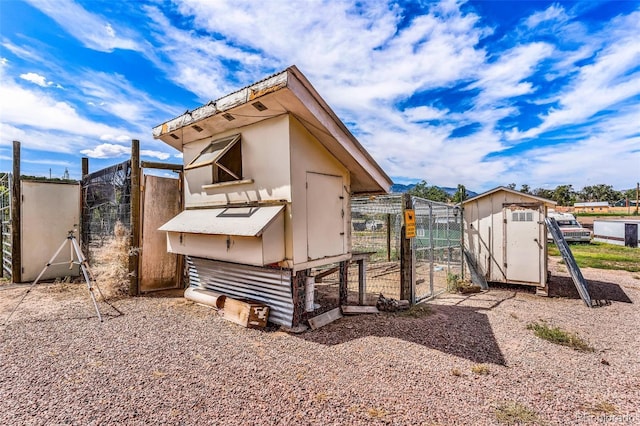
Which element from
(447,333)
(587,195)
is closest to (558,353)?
(447,333)

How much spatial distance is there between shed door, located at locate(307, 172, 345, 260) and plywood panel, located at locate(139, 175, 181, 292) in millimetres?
3998

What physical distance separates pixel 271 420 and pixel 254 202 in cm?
312

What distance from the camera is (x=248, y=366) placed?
3645 millimetres

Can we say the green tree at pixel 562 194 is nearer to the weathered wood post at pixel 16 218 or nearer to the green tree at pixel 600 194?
the green tree at pixel 600 194

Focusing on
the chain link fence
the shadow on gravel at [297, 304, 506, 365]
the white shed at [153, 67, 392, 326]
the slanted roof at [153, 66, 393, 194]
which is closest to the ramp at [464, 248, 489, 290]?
the shadow on gravel at [297, 304, 506, 365]

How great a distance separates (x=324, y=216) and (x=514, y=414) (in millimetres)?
3493

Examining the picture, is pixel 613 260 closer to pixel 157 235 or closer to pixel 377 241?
pixel 377 241

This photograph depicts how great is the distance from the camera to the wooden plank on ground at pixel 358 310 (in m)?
5.62

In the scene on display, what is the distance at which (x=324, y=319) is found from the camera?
5.18 metres

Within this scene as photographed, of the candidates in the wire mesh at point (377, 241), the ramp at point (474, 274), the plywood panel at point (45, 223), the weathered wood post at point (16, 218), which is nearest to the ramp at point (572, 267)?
the ramp at point (474, 274)

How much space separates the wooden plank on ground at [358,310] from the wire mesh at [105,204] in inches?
209

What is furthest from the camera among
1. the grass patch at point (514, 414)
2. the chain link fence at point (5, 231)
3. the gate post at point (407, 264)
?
the chain link fence at point (5, 231)

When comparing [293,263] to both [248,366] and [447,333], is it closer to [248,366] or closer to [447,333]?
[248,366]

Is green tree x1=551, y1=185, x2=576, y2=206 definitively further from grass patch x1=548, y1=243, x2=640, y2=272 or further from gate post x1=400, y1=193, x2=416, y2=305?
gate post x1=400, y1=193, x2=416, y2=305
